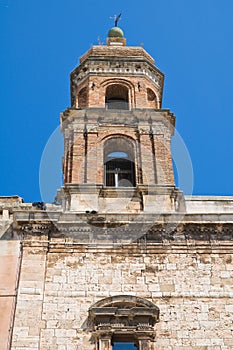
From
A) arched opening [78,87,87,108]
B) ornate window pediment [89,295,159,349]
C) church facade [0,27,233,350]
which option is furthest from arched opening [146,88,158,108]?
ornate window pediment [89,295,159,349]

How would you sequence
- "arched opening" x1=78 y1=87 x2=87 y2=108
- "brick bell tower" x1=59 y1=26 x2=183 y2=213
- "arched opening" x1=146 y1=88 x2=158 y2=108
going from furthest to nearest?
"arched opening" x1=146 y1=88 x2=158 y2=108
"arched opening" x1=78 y1=87 x2=87 y2=108
"brick bell tower" x1=59 y1=26 x2=183 y2=213

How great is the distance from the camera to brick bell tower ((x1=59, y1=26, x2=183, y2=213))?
1628 centimetres

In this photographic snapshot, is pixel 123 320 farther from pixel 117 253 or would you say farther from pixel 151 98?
pixel 151 98

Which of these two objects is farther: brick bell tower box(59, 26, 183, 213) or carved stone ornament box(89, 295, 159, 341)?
brick bell tower box(59, 26, 183, 213)

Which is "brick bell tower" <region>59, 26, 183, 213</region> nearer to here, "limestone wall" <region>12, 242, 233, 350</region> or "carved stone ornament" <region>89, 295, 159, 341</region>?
"limestone wall" <region>12, 242, 233, 350</region>

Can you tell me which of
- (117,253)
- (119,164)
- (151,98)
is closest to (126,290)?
(117,253)

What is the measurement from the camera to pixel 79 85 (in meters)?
21.0

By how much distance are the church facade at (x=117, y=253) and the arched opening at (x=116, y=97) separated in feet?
5.68

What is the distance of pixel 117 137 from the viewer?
1817 cm

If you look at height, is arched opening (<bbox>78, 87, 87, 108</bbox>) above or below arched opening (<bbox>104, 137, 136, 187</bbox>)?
above

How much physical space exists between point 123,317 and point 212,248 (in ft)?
9.96

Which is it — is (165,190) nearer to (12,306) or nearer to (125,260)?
(125,260)

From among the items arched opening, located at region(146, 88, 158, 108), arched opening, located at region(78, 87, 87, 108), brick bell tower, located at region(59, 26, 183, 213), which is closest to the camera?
brick bell tower, located at region(59, 26, 183, 213)

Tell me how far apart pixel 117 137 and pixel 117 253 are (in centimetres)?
479
